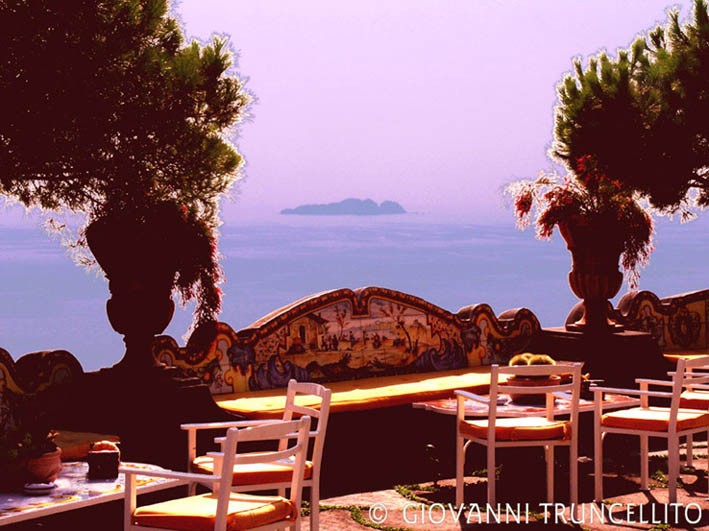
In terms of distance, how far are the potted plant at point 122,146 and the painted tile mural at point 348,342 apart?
462 mm

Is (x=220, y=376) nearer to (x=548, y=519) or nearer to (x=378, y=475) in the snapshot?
(x=378, y=475)

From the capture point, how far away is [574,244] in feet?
32.5

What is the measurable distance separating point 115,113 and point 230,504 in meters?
3.82

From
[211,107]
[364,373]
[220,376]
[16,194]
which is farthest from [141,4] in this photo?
[364,373]

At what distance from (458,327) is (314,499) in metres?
4.58

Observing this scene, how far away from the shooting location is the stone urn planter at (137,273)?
6.90m

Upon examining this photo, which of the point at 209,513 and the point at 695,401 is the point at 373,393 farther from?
the point at 209,513

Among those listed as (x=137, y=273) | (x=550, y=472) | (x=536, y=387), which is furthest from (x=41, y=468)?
(x=550, y=472)

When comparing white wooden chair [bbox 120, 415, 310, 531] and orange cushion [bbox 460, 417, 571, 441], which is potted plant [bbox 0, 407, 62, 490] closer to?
white wooden chair [bbox 120, 415, 310, 531]

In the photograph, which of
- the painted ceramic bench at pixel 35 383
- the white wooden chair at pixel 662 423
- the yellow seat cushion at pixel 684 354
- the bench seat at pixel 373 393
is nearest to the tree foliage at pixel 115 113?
the bench seat at pixel 373 393

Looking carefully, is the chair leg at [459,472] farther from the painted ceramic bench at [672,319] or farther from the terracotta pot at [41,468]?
the painted ceramic bench at [672,319]

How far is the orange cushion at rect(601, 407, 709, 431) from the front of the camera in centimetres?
636

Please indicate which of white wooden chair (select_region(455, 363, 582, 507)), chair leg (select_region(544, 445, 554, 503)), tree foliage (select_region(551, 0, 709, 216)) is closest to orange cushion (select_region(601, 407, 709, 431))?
chair leg (select_region(544, 445, 554, 503))

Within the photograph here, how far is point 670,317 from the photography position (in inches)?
437
